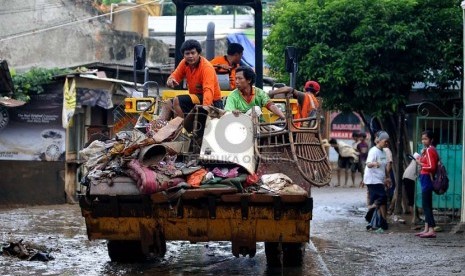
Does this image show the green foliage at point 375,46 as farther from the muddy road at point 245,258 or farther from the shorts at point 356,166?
the shorts at point 356,166

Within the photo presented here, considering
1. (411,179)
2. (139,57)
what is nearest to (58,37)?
(411,179)

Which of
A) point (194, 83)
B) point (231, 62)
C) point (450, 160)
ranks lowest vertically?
point (450, 160)

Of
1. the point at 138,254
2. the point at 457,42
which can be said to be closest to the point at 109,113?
the point at 457,42

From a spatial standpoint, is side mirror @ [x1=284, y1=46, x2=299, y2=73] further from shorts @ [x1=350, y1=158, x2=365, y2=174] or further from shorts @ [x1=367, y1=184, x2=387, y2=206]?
shorts @ [x1=350, y1=158, x2=365, y2=174]

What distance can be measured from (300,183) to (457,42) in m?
7.54

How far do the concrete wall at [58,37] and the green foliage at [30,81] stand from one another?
11.7ft

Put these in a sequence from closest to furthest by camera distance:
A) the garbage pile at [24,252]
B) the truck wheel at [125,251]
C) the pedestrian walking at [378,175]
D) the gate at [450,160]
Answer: the truck wheel at [125,251], the garbage pile at [24,252], the pedestrian walking at [378,175], the gate at [450,160]

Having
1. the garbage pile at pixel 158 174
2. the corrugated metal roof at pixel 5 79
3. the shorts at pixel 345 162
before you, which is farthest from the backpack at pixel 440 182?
the shorts at pixel 345 162

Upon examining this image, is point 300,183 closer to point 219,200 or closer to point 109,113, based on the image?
point 219,200

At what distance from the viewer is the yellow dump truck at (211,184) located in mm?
8617

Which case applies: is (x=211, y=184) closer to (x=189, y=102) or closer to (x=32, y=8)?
(x=189, y=102)

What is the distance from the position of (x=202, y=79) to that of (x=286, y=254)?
2.18 m

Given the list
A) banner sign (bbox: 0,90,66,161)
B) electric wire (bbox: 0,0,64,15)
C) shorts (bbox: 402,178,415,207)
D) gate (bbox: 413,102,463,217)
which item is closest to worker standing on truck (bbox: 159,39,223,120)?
gate (bbox: 413,102,463,217)

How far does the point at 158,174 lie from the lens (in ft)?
28.4
